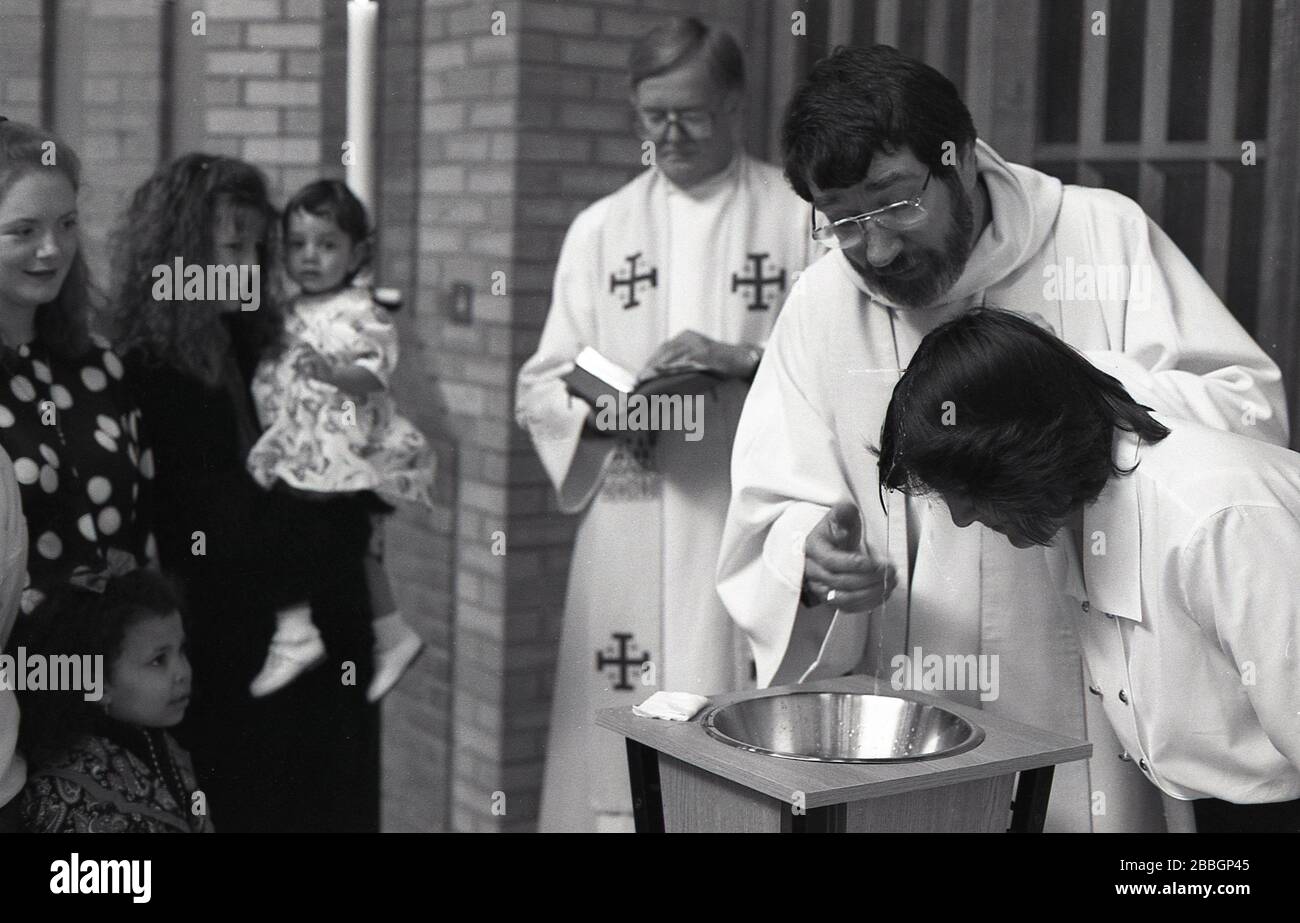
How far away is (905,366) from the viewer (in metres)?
3.31

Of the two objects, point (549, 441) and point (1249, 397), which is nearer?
point (1249, 397)

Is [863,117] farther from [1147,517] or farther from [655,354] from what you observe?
[655,354]

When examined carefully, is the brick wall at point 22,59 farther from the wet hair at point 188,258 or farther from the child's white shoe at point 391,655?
the child's white shoe at point 391,655

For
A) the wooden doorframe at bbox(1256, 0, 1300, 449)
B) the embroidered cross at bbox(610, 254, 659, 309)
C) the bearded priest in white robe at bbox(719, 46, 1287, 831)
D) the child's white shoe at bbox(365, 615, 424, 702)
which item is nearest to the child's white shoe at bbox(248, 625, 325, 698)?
the child's white shoe at bbox(365, 615, 424, 702)

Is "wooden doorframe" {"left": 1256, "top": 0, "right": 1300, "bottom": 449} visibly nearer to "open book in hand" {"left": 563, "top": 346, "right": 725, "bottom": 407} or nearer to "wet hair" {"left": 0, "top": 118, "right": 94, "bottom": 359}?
"open book in hand" {"left": 563, "top": 346, "right": 725, "bottom": 407}

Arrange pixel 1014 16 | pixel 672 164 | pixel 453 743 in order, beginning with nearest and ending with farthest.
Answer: pixel 1014 16, pixel 672 164, pixel 453 743

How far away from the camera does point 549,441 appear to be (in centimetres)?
436

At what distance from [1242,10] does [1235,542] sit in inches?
60.8

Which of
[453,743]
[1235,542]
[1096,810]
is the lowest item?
[453,743]

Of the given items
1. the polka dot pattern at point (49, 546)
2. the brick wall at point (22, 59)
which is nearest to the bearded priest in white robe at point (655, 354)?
the polka dot pattern at point (49, 546)

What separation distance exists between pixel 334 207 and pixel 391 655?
1.14m

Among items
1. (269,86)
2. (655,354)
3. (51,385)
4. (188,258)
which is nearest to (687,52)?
(655,354)
